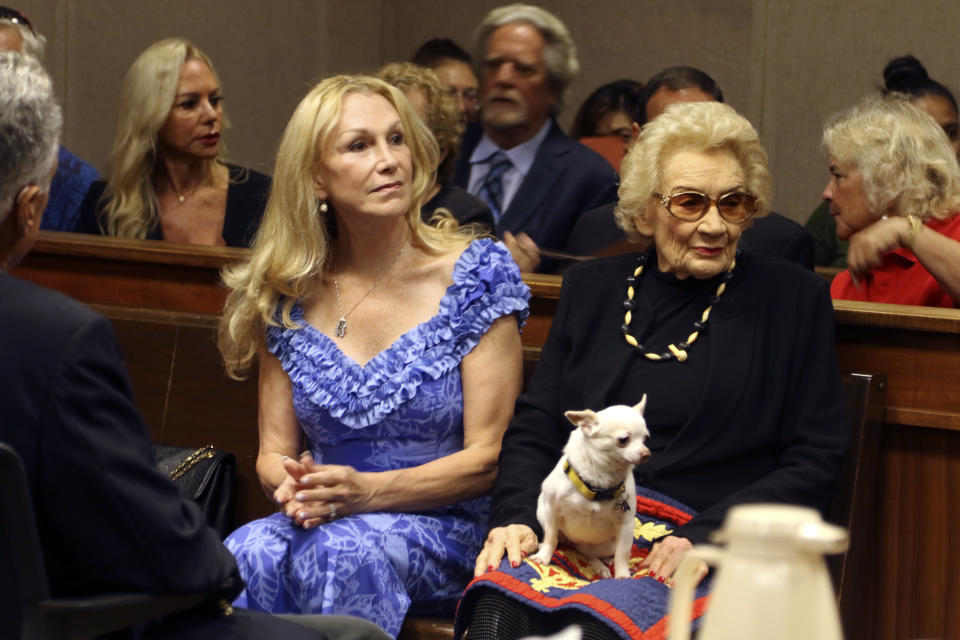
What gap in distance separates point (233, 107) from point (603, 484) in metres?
5.16

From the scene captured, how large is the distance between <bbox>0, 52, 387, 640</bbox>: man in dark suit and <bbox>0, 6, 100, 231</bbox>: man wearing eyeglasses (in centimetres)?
278

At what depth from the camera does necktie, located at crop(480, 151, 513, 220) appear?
4.56 meters

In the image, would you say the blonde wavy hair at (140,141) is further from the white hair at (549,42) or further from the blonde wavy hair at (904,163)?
the blonde wavy hair at (904,163)

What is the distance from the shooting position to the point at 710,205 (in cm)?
257

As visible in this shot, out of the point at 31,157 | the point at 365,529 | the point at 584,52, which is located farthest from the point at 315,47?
the point at 31,157

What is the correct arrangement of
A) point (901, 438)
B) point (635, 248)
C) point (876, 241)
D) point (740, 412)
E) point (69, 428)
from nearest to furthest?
1. point (69, 428)
2. point (740, 412)
3. point (901, 438)
4. point (876, 241)
5. point (635, 248)

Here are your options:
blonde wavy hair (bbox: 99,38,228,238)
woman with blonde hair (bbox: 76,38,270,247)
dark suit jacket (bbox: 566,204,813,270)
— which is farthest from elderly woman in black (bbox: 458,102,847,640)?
blonde wavy hair (bbox: 99,38,228,238)

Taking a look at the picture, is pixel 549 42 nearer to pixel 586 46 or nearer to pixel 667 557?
pixel 586 46

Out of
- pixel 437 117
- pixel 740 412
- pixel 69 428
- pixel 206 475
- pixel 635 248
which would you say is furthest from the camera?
pixel 437 117

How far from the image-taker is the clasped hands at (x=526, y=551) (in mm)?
2281

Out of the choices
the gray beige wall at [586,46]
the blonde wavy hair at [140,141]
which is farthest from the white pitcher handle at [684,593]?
the gray beige wall at [586,46]

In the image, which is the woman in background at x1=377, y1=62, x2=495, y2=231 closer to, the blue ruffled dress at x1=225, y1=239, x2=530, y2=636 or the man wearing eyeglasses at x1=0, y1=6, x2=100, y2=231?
the blue ruffled dress at x1=225, y1=239, x2=530, y2=636

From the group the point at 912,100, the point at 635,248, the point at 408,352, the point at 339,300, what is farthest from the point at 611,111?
the point at 408,352

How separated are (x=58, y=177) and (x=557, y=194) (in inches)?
68.4
